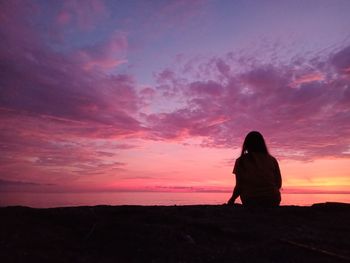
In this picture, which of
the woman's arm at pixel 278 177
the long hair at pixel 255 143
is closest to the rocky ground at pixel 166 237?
the woman's arm at pixel 278 177

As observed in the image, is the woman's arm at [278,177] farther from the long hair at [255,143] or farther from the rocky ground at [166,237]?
the rocky ground at [166,237]

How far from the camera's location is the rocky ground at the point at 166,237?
4.54 metres

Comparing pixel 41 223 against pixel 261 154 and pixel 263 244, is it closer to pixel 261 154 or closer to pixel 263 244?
pixel 263 244

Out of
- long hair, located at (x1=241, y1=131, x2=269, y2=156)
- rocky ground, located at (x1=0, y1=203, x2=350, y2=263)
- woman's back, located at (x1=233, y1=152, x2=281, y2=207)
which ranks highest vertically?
long hair, located at (x1=241, y1=131, x2=269, y2=156)

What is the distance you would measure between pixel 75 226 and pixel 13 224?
95 cm

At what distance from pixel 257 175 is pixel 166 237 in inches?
158

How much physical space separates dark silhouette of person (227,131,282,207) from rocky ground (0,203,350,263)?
3.41 ft

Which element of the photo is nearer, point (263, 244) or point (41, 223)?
point (263, 244)

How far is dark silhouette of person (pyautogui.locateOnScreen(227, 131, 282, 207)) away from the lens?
8.72 metres

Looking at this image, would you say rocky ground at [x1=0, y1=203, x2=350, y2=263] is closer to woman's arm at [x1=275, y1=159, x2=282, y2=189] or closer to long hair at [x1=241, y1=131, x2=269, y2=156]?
Result: woman's arm at [x1=275, y1=159, x2=282, y2=189]

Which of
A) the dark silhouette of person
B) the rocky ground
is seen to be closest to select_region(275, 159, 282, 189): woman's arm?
the dark silhouette of person

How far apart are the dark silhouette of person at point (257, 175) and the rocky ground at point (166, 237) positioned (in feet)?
3.41

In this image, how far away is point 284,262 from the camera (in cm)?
440

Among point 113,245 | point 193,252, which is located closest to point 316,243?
point 193,252
